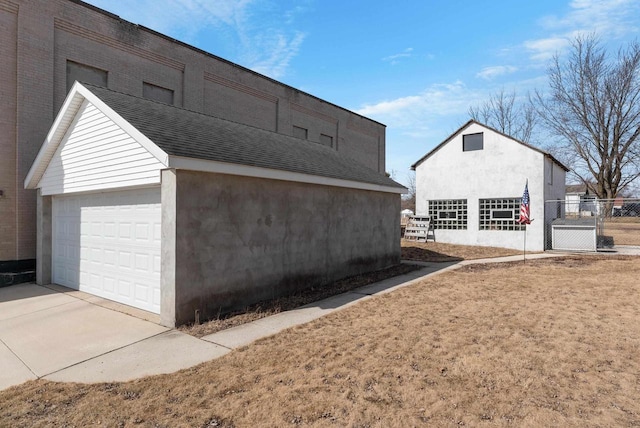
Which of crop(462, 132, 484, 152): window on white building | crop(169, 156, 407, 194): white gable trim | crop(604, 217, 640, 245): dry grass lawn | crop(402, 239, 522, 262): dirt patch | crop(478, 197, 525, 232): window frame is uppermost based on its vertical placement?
crop(462, 132, 484, 152): window on white building

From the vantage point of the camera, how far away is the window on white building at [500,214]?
18.1 meters

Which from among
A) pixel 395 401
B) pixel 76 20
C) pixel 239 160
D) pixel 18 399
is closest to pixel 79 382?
pixel 18 399

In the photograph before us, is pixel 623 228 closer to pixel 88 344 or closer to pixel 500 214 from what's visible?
pixel 500 214

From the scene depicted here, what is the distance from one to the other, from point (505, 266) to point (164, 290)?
1174cm

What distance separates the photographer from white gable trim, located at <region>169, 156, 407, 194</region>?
20.1ft

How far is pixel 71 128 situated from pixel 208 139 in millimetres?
3909

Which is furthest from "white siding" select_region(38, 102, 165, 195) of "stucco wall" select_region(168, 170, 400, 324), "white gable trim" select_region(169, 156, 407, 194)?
"stucco wall" select_region(168, 170, 400, 324)

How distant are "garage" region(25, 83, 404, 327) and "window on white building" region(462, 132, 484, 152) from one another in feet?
37.4

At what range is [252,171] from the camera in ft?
24.2

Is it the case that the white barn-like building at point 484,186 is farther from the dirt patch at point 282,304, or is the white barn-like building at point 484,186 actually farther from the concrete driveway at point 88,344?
the concrete driveway at point 88,344

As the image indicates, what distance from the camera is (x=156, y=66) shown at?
14141 millimetres

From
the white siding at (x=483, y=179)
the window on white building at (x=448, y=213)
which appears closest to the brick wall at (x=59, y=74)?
the white siding at (x=483, y=179)

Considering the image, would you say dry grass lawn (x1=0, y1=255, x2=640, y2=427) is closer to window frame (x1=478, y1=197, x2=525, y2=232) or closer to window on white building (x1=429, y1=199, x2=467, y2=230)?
window frame (x1=478, y1=197, x2=525, y2=232)

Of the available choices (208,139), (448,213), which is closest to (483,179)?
(448,213)
